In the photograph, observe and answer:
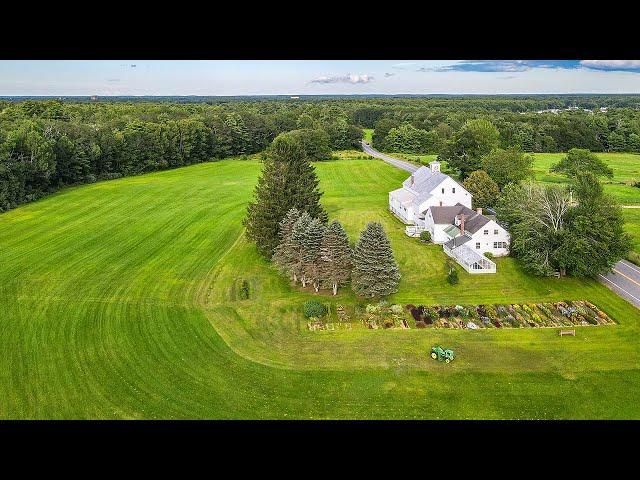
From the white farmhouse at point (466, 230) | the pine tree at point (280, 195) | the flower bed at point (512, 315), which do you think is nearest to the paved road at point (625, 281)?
the flower bed at point (512, 315)

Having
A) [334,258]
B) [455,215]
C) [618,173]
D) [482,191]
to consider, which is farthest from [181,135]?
[618,173]

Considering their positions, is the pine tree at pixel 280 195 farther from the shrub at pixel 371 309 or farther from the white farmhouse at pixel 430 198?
the white farmhouse at pixel 430 198

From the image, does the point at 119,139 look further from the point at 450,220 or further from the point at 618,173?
the point at 618,173

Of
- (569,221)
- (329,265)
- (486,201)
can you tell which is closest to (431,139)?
(486,201)

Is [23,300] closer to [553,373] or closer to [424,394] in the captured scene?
[424,394]

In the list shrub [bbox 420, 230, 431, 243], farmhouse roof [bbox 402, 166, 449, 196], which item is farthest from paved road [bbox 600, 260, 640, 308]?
farmhouse roof [bbox 402, 166, 449, 196]

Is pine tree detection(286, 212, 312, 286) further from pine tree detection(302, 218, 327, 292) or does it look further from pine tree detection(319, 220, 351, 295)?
pine tree detection(319, 220, 351, 295)
